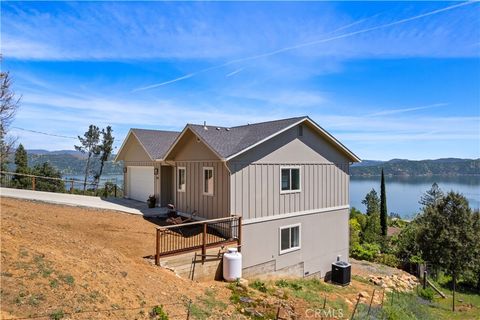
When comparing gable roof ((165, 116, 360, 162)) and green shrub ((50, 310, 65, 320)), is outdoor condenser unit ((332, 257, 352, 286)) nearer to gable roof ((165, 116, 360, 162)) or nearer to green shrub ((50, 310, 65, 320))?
gable roof ((165, 116, 360, 162))

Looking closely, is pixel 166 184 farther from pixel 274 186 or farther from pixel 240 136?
pixel 274 186

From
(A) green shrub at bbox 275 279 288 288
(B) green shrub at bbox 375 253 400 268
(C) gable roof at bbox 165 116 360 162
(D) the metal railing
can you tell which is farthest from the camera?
(D) the metal railing

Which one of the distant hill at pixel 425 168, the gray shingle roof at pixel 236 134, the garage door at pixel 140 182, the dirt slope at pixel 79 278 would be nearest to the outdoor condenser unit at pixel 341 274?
the dirt slope at pixel 79 278

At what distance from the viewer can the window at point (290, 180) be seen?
39.9ft

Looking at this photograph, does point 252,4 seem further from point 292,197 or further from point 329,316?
point 329,316

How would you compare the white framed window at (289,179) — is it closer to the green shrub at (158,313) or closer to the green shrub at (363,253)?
the green shrub at (158,313)

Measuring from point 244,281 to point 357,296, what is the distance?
4825mm

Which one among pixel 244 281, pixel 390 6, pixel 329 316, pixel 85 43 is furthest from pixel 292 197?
pixel 85 43

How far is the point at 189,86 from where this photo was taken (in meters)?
19.9

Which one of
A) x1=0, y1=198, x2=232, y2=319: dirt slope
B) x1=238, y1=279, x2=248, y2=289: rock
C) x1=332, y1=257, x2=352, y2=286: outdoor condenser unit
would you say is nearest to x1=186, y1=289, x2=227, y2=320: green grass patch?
x1=0, y1=198, x2=232, y2=319: dirt slope

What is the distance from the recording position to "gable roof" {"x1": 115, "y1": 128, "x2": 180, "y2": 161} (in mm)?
16312

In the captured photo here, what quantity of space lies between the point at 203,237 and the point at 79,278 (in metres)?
3.86

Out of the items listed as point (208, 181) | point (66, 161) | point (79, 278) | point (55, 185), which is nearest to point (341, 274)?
point (208, 181)

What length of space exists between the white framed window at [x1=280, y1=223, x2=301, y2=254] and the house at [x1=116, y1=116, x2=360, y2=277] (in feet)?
0.13
